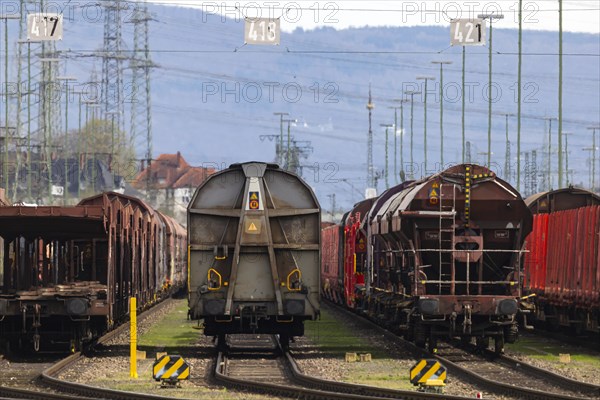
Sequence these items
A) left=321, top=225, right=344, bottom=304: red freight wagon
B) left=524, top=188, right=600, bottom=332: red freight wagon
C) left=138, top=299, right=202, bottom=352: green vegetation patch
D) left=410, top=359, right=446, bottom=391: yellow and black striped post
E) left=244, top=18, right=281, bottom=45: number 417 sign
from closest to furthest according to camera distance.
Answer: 1. left=410, top=359, right=446, bottom=391: yellow and black striped post
2. left=524, top=188, right=600, bottom=332: red freight wagon
3. left=138, top=299, right=202, bottom=352: green vegetation patch
4. left=244, top=18, right=281, bottom=45: number 417 sign
5. left=321, top=225, right=344, bottom=304: red freight wagon

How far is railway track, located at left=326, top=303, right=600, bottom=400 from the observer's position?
858 inches

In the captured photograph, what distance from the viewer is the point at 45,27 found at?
43.6m

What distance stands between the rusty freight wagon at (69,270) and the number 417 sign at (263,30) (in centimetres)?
606

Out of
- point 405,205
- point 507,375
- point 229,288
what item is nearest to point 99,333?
point 229,288

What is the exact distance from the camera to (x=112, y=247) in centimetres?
3081

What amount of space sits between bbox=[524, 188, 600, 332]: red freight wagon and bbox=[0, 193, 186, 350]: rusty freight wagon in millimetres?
9551

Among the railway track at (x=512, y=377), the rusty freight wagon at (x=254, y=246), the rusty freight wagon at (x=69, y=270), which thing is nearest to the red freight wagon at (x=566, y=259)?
the railway track at (x=512, y=377)

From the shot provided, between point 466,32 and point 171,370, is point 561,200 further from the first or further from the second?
point 171,370

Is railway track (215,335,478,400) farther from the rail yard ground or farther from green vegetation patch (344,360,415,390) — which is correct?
green vegetation patch (344,360,415,390)

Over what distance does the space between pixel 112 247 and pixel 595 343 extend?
1148cm

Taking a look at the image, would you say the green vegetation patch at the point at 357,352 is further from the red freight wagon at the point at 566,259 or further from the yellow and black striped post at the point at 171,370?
the red freight wagon at the point at 566,259

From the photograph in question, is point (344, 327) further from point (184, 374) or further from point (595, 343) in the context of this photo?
point (184, 374)

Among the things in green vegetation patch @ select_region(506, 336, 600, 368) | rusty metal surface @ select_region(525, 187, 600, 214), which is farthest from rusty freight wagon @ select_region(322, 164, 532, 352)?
rusty metal surface @ select_region(525, 187, 600, 214)

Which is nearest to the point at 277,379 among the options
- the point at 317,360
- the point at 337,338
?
the point at 317,360
